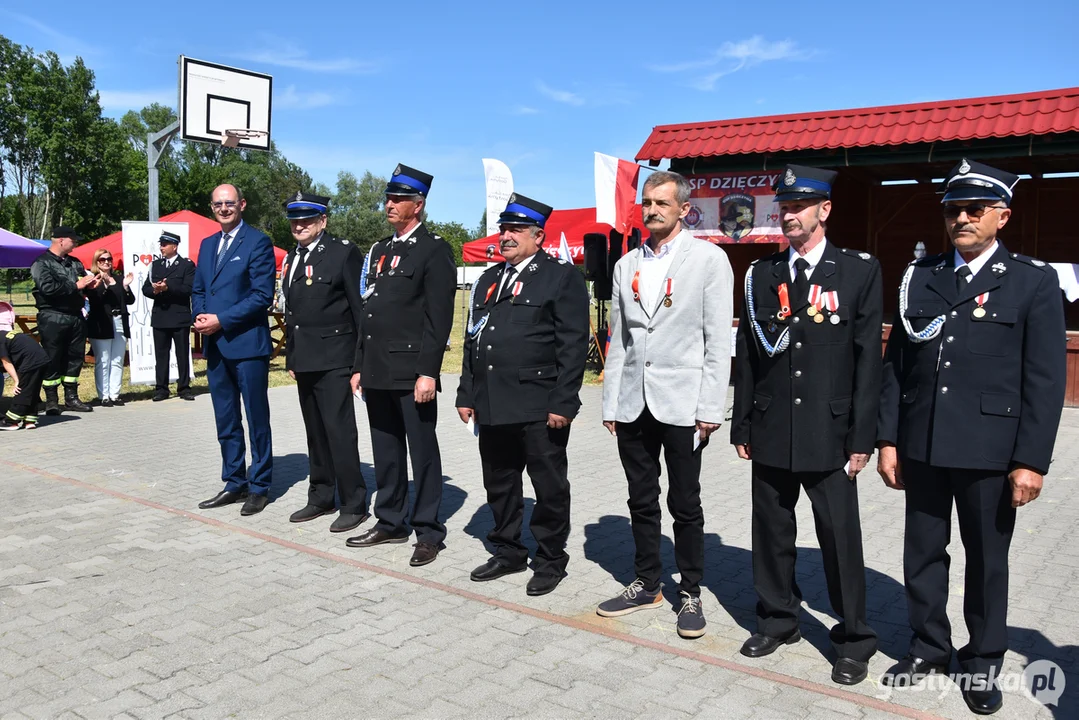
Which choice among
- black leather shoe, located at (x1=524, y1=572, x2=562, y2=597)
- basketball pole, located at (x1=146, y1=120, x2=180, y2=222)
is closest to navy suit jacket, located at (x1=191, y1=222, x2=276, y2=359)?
black leather shoe, located at (x1=524, y1=572, x2=562, y2=597)

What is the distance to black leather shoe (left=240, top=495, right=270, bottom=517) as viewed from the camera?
6.27 metres

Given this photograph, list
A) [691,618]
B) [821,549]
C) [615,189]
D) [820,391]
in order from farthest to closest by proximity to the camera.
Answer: [615,189] < [691,618] < [821,549] < [820,391]

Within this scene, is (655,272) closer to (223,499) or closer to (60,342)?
(223,499)

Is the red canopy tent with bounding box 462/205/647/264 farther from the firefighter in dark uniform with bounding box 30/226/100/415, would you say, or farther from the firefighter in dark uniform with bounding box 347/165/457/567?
the firefighter in dark uniform with bounding box 347/165/457/567

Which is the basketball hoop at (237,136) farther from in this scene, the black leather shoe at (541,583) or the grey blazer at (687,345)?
the grey blazer at (687,345)

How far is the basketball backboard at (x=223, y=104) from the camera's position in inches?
571

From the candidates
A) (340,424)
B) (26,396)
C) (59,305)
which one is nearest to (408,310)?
(340,424)

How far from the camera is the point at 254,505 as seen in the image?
6.33m

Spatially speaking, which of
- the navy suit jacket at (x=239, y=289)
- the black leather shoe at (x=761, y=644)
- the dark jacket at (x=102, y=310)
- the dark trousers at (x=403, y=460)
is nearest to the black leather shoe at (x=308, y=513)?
the dark trousers at (x=403, y=460)

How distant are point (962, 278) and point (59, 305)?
33.2 feet

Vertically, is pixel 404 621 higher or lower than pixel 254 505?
lower

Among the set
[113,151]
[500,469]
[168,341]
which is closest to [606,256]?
[168,341]

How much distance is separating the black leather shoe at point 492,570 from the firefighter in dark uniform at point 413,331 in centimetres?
41

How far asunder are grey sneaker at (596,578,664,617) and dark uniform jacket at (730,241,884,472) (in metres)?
1.07
